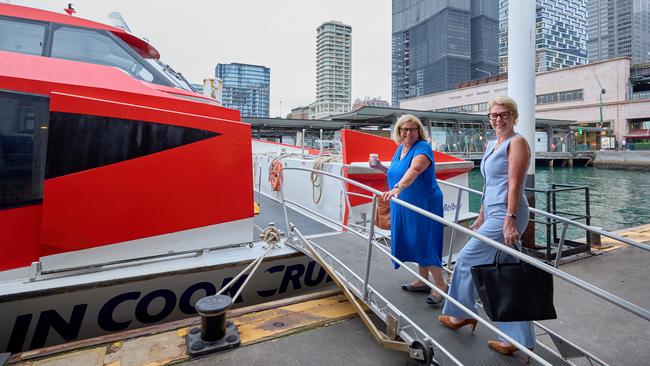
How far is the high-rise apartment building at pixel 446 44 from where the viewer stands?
119000mm

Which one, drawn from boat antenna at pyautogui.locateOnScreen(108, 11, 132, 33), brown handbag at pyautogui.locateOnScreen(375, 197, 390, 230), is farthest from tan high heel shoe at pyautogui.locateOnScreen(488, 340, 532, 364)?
boat antenna at pyautogui.locateOnScreen(108, 11, 132, 33)

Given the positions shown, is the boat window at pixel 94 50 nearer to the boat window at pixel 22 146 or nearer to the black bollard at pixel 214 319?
the boat window at pixel 22 146

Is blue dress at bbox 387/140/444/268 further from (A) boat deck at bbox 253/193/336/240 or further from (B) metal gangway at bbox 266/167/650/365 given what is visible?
(A) boat deck at bbox 253/193/336/240

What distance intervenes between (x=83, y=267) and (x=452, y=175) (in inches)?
173

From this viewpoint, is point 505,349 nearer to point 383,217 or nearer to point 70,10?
point 383,217

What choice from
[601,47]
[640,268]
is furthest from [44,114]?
[601,47]

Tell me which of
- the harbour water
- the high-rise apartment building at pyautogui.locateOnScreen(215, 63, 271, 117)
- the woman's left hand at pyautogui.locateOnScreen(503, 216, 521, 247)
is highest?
the high-rise apartment building at pyautogui.locateOnScreen(215, 63, 271, 117)

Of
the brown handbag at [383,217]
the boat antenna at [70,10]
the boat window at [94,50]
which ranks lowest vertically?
the brown handbag at [383,217]

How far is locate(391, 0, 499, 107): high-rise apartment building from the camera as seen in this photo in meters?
119

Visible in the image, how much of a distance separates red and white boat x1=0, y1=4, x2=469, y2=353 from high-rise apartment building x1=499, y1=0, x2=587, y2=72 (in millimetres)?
135546

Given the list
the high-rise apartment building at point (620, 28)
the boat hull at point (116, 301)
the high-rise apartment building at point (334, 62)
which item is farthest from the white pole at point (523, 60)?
the high-rise apartment building at point (620, 28)

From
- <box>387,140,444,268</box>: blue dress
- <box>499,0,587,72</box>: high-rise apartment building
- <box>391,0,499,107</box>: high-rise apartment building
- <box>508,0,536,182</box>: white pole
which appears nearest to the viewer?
<box>387,140,444,268</box>: blue dress

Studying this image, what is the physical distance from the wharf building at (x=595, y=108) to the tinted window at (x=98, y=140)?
135ft

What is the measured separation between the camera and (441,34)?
395 ft
